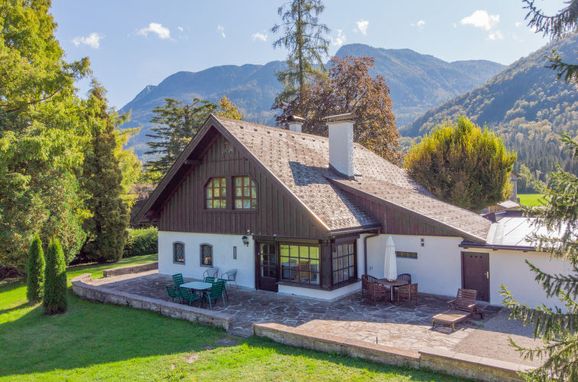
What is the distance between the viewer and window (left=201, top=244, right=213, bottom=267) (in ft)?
56.2

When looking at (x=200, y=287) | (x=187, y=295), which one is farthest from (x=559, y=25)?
(x=187, y=295)

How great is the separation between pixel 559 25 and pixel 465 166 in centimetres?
2044

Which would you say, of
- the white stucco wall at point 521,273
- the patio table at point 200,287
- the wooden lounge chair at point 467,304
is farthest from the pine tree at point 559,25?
the patio table at point 200,287

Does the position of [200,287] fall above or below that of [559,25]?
below

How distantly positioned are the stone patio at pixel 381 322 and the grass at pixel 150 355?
1.16 m

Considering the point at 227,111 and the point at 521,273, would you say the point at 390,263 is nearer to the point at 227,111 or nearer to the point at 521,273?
the point at 521,273

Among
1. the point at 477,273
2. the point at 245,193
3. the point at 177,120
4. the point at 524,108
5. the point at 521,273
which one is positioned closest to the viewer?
the point at 521,273

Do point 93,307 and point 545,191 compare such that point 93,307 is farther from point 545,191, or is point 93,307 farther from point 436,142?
point 436,142

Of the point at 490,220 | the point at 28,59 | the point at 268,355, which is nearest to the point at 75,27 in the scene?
the point at 28,59

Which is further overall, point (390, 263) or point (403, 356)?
point (390, 263)

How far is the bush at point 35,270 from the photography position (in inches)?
590

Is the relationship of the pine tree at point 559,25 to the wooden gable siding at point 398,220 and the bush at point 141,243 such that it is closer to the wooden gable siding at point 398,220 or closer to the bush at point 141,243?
the wooden gable siding at point 398,220

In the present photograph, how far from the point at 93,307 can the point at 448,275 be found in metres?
11.6

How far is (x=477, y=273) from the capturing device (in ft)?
43.1
